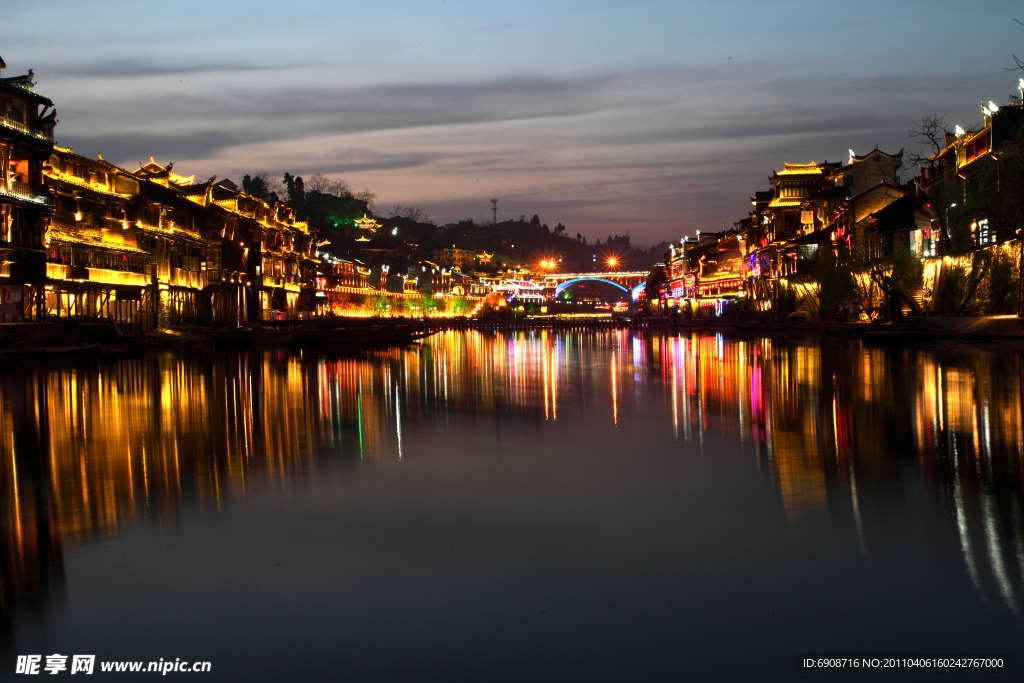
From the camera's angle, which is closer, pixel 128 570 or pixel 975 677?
pixel 975 677

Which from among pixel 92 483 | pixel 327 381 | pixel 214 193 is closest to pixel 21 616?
pixel 92 483

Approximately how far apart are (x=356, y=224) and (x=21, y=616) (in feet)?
646

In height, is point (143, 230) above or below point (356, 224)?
below

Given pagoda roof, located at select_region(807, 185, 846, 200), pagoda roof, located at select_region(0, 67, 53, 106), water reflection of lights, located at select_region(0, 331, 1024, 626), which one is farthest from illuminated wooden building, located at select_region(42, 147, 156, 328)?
pagoda roof, located at select_region(807, 185, 846, 200)

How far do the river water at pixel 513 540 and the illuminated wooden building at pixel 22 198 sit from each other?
104 feet

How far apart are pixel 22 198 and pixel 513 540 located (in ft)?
145

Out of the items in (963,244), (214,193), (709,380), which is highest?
(214,193)

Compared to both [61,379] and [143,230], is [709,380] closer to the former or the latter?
[61,379]

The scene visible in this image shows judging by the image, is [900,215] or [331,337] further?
[900,215]

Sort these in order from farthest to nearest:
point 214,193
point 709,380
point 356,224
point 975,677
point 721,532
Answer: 1. point 356,224
2. point 214,193
3. point 709,380
4. point 721,532
5. point 975,677

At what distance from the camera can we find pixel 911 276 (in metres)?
52.9

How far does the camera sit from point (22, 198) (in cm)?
4281

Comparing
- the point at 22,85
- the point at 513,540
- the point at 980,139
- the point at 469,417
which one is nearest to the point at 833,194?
the point at 980,139

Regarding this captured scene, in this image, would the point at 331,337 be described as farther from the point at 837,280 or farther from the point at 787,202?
the point at 787,202
